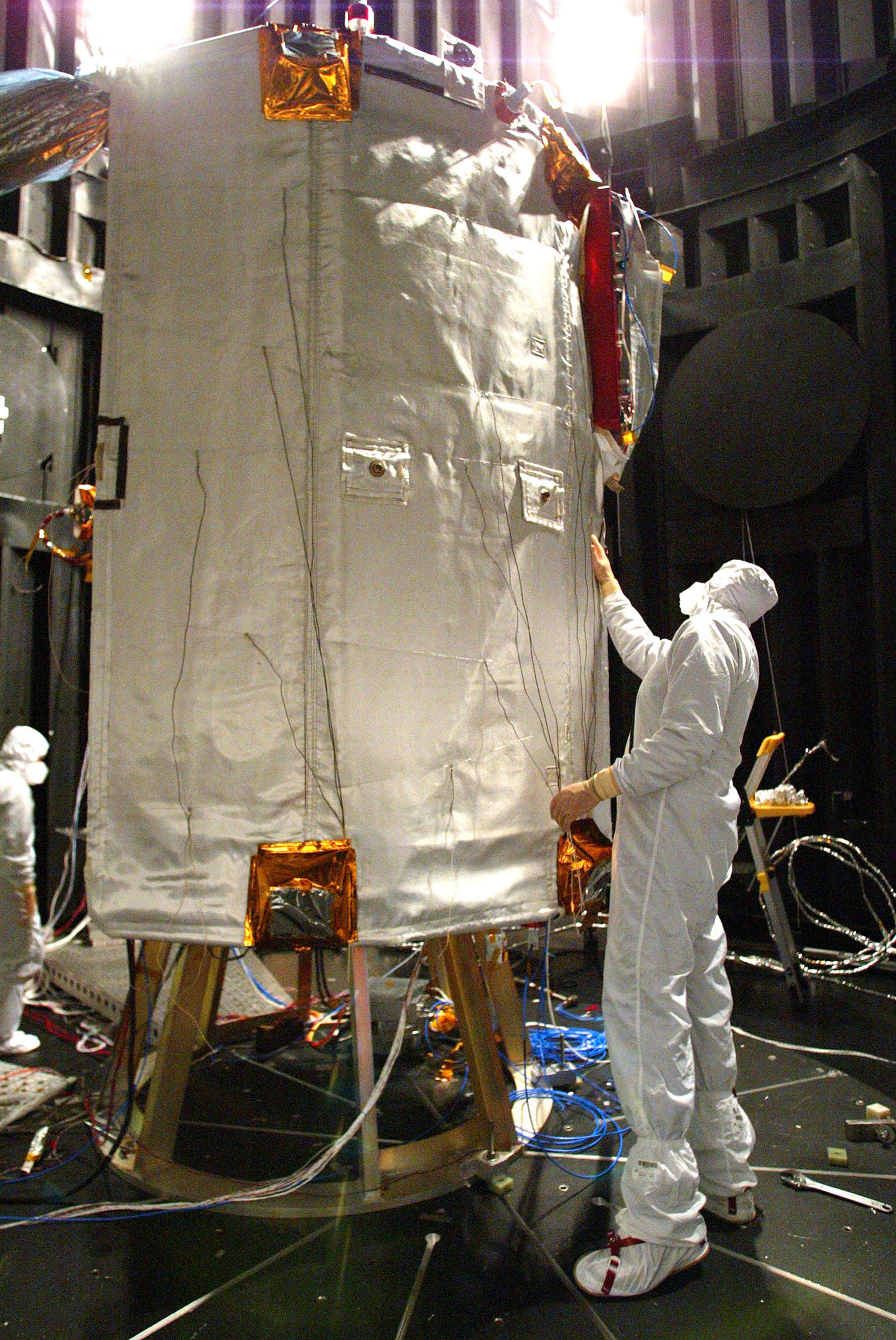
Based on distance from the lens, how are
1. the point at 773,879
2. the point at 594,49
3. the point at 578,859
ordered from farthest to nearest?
the point at 594,49
the point at 773,879
the point at 578,859

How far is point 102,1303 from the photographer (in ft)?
7.09

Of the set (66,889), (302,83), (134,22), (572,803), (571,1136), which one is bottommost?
(571,1136)

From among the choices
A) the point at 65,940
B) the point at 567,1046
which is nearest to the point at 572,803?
the point at 567,1046

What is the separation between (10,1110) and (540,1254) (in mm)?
2091

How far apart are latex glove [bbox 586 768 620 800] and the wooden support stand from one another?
68 cm

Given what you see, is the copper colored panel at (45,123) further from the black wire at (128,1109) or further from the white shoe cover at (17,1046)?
the white shoe cover at (17,1046)

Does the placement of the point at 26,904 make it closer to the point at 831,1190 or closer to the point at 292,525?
the point at 292,525

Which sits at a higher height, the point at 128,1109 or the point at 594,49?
the point at 594,49

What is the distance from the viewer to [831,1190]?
2707mm

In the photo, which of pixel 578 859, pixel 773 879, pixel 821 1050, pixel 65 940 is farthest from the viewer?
pixel 65 940

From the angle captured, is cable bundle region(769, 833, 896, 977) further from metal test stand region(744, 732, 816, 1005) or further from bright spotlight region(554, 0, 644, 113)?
bright spotlight region(554, 0, 644, 113)

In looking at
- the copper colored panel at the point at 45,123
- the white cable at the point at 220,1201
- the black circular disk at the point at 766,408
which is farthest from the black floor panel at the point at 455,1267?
the black circular disk at the point at 766,408

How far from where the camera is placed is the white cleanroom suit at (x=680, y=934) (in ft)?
7.63

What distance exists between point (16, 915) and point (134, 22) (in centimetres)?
601
